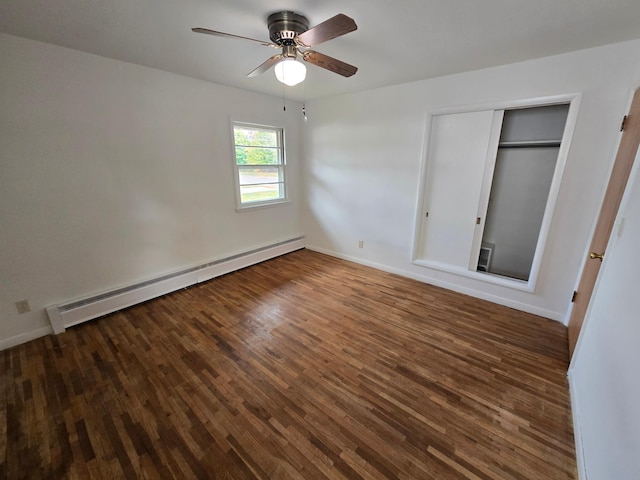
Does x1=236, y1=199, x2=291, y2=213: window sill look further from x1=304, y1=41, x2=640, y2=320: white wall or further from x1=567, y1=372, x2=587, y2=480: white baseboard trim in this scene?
x1=567, y1=372, x2=587, y2=480: white baseboard trim

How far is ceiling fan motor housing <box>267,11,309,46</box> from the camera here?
1663mm

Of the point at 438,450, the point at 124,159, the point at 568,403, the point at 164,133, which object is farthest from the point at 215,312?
the point at 568,403

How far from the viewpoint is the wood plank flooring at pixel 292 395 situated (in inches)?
Answer: 52.7

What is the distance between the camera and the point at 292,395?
172 centimetres

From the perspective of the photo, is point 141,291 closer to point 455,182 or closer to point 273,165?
point 273,165

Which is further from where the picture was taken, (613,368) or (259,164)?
(259,164)

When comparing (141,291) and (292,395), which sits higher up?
(141,291)

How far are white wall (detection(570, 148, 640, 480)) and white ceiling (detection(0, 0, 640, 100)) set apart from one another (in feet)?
3.58

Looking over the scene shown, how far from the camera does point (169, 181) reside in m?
2.90

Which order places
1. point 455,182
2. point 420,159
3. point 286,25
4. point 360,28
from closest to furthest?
1. point 286,25
2. point 360,28
3. point 455,182
4. point 420,159

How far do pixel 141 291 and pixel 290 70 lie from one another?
8.87 feet

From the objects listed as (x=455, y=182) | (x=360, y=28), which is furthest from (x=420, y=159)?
(x=360, y=28)

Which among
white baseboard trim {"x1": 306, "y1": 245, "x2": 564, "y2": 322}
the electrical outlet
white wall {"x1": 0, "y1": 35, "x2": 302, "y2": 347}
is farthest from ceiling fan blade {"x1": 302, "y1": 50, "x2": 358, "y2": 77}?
the electrical outlet

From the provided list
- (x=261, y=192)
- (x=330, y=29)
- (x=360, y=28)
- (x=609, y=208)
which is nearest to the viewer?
(x=330, y=29)
